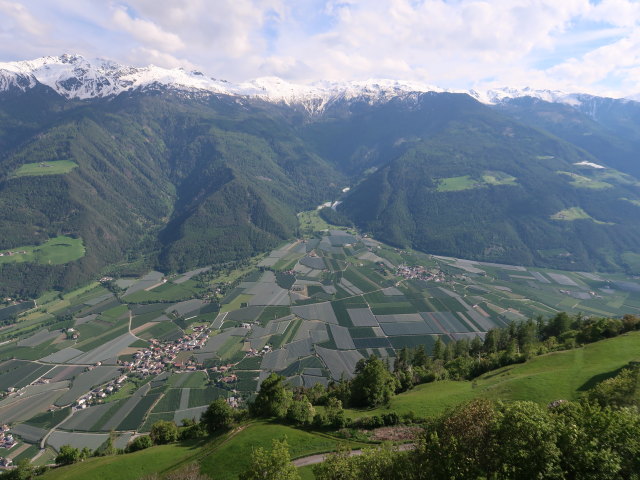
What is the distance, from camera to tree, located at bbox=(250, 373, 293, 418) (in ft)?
162

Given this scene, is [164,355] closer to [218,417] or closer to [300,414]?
[218,417]

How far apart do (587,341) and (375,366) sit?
1787 inches

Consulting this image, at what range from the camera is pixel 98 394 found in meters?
96.0

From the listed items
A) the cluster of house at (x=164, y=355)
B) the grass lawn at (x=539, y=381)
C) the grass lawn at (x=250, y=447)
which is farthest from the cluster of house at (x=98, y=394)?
the grass lawn at (x=539, y=381)

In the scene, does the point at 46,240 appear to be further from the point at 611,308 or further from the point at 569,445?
the point at 611,308

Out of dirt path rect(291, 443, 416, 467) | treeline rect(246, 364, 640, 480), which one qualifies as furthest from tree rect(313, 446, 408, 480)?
dirt path rect(291, 443, 416, 467)

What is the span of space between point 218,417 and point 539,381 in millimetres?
48669

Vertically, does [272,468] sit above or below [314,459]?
above

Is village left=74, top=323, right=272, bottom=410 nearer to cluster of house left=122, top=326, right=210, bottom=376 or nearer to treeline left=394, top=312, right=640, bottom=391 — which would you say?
cluster of house left=122, top=326, right=210, bottom=376

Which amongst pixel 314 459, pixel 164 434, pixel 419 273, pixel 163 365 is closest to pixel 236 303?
pixel 163 365

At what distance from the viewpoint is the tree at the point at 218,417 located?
51.2m

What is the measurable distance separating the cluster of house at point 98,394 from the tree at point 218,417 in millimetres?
64174

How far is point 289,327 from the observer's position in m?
129

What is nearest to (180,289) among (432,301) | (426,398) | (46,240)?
(46,240)
